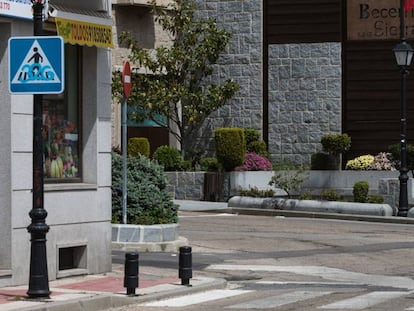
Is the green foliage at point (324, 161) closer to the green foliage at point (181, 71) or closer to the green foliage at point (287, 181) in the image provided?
the green foliage at point (287, 181)

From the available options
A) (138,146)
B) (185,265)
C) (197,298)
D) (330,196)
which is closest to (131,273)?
(197,298)

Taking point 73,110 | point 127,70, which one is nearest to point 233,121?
point 127,70

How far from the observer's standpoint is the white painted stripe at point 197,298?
13.8 metres

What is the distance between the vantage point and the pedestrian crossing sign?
1293cm

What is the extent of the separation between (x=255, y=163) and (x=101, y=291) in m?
21.3

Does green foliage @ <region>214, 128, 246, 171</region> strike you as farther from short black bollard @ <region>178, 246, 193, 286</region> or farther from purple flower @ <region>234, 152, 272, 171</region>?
short black bollard @ <region>178, 246, 193, 286</region>

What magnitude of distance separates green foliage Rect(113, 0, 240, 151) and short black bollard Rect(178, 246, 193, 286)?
2138cm

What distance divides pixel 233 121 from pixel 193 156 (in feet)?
6.54

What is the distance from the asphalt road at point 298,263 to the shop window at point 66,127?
2.80 metres

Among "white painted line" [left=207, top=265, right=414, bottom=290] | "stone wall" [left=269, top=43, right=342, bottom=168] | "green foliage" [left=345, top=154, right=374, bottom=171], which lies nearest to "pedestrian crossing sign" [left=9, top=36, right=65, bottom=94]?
"white painted line" [left=207, top=265, right=414, bottom=290]

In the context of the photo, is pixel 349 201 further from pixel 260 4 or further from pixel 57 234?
pixel 57 234

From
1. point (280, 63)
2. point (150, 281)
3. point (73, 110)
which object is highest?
point (280, 63)

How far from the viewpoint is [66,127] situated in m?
16.1

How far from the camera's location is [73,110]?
16203 millimetres
